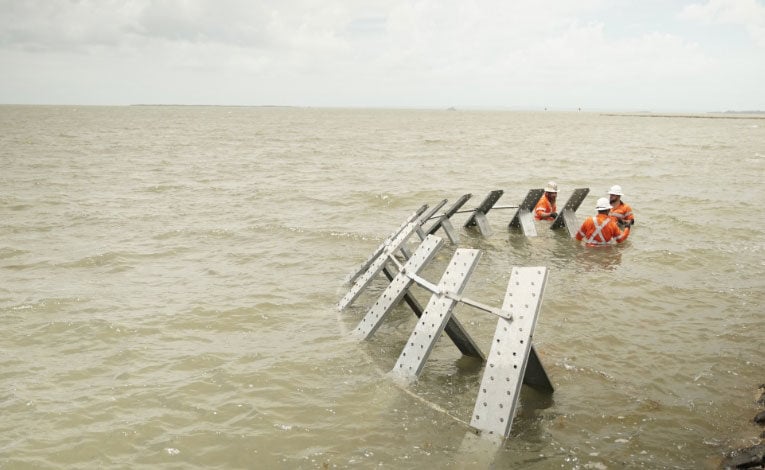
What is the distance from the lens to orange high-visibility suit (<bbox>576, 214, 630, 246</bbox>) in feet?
44.0

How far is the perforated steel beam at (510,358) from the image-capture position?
507 centimetres

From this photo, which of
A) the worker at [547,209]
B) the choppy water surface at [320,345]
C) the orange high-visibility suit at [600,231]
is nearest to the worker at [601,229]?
the orange high-visibility suit at [600,231]

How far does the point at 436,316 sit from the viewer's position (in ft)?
19.9

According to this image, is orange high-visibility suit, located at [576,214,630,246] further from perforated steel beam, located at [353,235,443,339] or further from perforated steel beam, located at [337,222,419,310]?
perforated steel beam, located at [353,235,443,339]

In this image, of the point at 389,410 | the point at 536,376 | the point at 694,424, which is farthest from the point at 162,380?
the point at 694,424

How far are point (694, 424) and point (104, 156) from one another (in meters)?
39.4

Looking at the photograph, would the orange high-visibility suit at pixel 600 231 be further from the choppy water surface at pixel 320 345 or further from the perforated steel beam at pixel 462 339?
the perforated steel beam at pixel 462 339

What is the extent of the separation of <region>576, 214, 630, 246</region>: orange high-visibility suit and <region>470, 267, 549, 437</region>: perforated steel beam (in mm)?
9001

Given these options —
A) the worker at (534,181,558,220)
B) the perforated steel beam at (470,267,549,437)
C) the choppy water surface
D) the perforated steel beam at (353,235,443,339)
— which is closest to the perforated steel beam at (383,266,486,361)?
the choppy water surface

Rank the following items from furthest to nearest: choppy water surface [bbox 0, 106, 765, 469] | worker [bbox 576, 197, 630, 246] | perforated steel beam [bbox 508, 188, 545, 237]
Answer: perforated steel beam [bbox 508, 188, 545, 237] → worker [bbox 576, 197, 630, 246] → choppy water surface [bbox 0, 106, 765, 469]

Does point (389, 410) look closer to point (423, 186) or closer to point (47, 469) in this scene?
point (47, 469)

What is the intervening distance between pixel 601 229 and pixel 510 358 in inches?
373

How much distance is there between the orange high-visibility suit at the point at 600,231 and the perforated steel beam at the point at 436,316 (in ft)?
27.9

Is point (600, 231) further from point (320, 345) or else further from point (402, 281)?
point (320, 345)
